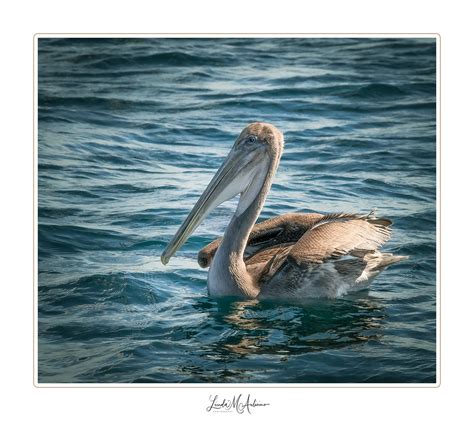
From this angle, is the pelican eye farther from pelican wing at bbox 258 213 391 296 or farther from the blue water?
the blue water

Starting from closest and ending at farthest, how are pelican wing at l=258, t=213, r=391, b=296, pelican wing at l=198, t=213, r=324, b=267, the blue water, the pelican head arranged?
1. the blue water
2. pelican wing at l=258, t=213, r=391, b=296
3. the pelican head
4. pelican wing at l=198, t=213, r=324, b=267

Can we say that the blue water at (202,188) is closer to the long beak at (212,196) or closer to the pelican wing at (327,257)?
the pelican wing at (327,257)

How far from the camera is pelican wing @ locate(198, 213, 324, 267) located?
8.65 metres

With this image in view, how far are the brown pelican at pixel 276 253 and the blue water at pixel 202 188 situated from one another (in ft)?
0.55
